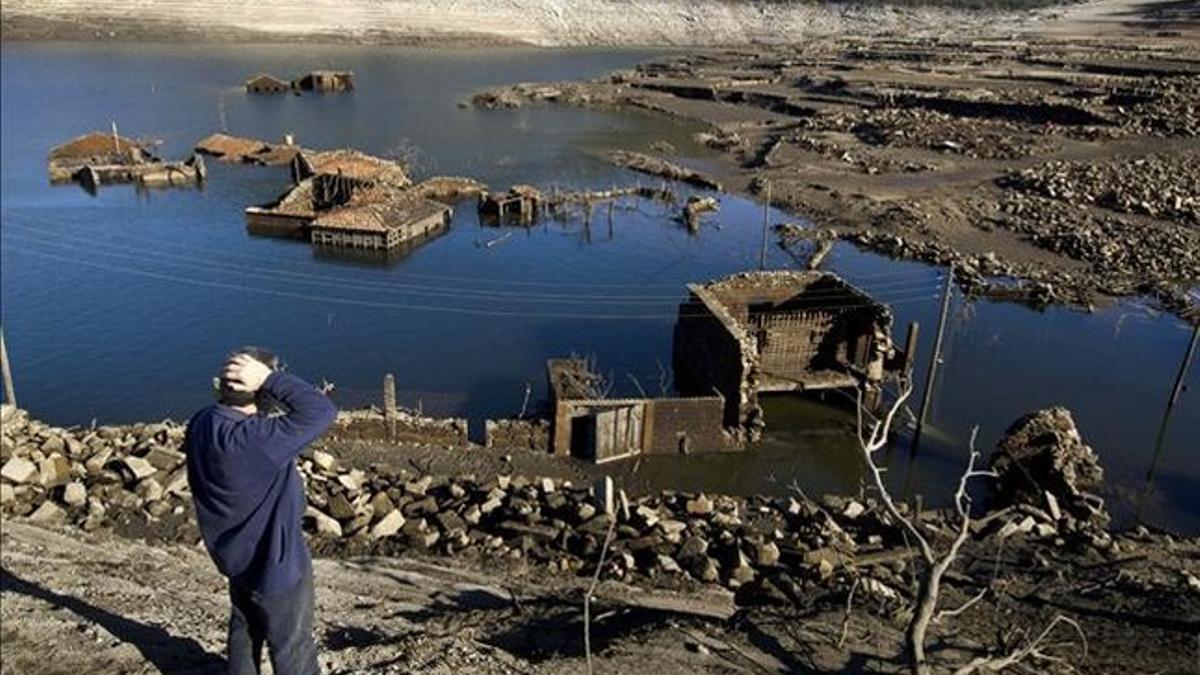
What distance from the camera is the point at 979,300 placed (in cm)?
2600

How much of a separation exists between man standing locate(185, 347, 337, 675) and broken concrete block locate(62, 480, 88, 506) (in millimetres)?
7151

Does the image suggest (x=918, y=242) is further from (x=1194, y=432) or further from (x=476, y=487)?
(x=476, y=487)

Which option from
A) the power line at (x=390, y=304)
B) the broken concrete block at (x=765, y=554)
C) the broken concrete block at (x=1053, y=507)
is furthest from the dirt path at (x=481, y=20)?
the broken concrete block at (x=765, y=554)

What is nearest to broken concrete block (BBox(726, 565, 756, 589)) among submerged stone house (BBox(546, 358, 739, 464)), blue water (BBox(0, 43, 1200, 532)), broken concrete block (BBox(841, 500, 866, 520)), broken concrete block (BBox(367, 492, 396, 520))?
broken concrete block (BBox(841, 500, 866, 520))

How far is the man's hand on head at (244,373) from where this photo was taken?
462 centimetres

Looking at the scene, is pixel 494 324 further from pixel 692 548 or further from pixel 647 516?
pixel 692 548

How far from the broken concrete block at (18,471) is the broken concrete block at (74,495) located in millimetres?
488

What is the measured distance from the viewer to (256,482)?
4.80 metres

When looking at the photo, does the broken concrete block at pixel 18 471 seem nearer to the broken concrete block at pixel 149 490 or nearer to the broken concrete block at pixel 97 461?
the broken concrete block at pixel 97 461

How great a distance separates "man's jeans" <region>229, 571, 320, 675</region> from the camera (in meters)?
5.16

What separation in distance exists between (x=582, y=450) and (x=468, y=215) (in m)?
20.4

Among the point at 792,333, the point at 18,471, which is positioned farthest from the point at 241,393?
the point at 792,333

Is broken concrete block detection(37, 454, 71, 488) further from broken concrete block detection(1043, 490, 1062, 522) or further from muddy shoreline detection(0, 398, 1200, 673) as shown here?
broken concrete block detection(1043, 490, 1062, 522)

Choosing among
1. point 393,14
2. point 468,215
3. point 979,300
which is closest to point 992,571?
point 979,300
